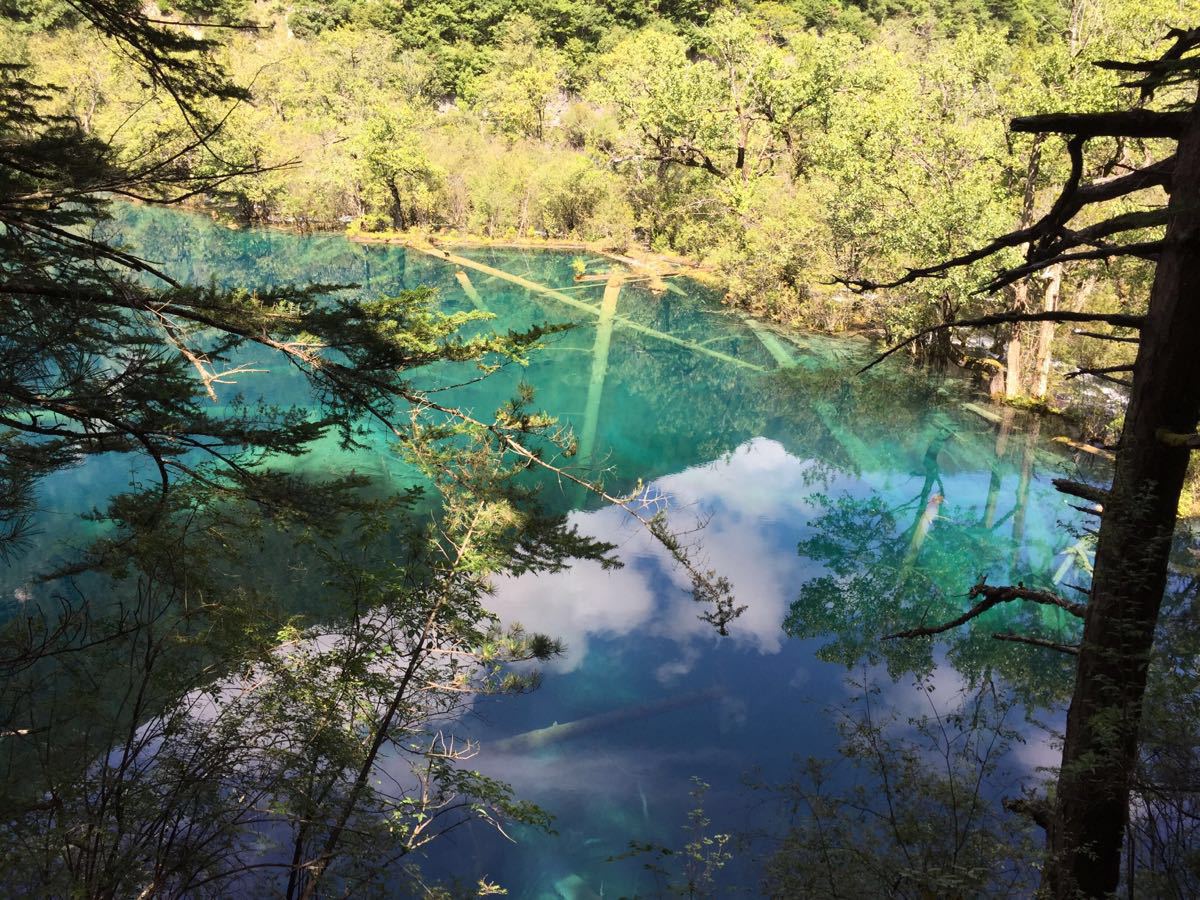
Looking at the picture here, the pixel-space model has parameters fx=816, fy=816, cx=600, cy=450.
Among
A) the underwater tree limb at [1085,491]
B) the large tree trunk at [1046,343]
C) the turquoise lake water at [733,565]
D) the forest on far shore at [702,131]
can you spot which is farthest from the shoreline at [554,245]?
the underwater tree limb at [1085,491]

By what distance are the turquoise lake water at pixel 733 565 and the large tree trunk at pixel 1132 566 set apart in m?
2.05

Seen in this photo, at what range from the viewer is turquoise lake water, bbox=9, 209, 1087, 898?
229 inches

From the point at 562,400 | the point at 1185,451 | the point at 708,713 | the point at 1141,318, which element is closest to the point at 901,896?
the point at 1185,451

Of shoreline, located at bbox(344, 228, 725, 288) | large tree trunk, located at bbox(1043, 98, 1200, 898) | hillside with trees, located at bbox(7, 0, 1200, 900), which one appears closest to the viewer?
large tree trunk, located at bbox(1043, 98, 1200, 898)

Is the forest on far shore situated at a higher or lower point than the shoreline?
higher

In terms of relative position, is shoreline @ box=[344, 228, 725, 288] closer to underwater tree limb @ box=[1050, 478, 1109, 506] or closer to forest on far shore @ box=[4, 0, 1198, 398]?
forest on far shore @ box=[4, 0, 1198, 398]

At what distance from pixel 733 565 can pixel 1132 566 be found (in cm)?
618

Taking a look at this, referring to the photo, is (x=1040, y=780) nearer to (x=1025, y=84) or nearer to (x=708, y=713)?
(x=708, y=713)

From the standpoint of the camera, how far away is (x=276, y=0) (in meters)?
37.8

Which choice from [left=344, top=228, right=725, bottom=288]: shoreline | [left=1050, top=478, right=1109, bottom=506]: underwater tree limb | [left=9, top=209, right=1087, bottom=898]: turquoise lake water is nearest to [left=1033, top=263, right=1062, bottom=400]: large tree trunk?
[left=9, top=209, right=1087, bottom=898]: turquoise lake water

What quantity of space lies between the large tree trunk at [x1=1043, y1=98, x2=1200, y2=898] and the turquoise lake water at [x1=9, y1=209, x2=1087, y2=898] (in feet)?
6.73

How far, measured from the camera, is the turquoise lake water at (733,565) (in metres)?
5.82

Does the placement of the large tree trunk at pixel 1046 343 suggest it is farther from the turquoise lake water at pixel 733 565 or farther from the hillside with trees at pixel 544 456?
the turquoise lake water at pixel 733 565

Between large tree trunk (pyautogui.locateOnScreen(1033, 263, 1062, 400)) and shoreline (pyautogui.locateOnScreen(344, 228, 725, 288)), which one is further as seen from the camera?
shoreline (pyautogui.locateOnScreen(344, 228, 725, 288))
